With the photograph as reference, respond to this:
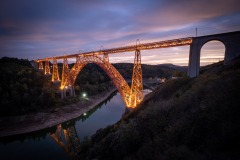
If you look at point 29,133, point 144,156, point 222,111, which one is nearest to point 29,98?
point 29,133

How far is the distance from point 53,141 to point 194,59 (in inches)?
719

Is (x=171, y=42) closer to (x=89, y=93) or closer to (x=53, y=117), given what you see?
(x=53, y=117)

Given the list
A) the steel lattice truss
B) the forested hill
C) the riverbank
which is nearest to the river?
the riverbank

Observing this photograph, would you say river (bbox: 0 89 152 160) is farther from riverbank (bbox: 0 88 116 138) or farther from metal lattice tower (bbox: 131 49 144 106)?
metal lattice tower (bbox: 131 49 144 106)

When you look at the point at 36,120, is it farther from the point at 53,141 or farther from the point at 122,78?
the point at 122,78

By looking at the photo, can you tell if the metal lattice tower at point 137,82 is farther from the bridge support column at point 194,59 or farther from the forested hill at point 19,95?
the forested hill at point 19,95

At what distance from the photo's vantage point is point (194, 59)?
11375 millimetres

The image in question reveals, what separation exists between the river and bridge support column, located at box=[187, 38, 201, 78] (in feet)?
36.7

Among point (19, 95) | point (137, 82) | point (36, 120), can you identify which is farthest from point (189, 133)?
point (19, 95)

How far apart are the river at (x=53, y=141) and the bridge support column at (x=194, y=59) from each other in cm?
1118

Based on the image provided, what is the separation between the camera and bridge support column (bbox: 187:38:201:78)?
11367 millimetres

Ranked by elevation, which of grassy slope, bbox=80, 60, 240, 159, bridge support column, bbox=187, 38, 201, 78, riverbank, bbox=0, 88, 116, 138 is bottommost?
riverbank, bbox=0, 88, 116, 138

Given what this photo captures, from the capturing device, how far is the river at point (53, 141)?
49.1 feet

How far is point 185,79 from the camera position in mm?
11742
